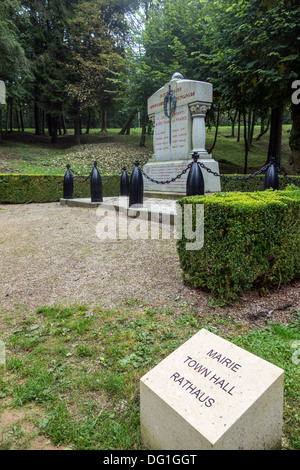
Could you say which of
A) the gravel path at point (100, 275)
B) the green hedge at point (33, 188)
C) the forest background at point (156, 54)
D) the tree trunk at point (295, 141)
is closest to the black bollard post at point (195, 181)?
the gravel path at point (100, 275)

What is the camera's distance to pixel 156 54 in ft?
58.6

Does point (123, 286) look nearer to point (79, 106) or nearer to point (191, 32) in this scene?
point (191, 32)

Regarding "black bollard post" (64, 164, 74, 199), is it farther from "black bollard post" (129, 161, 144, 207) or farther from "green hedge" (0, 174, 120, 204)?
"black bollard post" (129, 161, 144, 207)

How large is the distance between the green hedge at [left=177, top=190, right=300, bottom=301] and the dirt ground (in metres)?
0.21

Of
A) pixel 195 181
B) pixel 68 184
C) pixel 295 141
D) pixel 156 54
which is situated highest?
pixel 156 54

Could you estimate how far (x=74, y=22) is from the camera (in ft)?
79.2

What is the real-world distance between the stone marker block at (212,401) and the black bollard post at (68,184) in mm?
9385

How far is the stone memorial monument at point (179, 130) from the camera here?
993 centimetres

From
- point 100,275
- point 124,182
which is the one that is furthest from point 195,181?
point 124,182

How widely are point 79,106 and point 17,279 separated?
966 inches

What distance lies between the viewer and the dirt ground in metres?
3.11

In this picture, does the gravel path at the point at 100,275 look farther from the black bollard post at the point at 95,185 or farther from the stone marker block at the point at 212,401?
the black bollard post at the point at 95,185

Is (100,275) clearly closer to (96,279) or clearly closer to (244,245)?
(96,279)

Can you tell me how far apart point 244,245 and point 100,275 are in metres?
1.92
